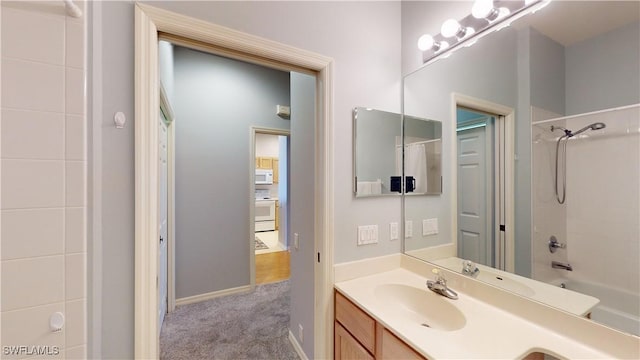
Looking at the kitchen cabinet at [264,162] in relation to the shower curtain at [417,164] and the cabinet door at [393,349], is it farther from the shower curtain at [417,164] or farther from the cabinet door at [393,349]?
the cabinet door at [393,349]

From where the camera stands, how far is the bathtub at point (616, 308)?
0.76 metres

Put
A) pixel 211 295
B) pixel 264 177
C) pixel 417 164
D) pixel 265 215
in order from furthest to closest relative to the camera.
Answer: pixel 264 177 < pixel 265 215 < pixel 211 295 < pixel 417 164

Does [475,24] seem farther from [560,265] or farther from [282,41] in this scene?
[560,265]

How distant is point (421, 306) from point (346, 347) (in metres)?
0.46

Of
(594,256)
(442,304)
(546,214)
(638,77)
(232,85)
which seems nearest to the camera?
(638,77)

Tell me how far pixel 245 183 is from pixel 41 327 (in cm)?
225

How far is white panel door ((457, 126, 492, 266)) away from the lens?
123 cm

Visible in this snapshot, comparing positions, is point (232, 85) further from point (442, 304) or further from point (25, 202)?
point (442, 304)

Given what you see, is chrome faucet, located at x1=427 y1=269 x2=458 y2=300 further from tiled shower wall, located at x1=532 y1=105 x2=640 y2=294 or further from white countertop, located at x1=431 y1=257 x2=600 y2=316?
tiled shower wall, located at x1=532 y1=105 x2=640 y2=294

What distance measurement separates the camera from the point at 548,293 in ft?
3.11

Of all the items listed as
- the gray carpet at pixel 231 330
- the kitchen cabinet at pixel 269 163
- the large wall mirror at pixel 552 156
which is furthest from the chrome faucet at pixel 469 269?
the kitchen cabinet at pixel 269 163

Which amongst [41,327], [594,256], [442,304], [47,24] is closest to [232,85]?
[47,24]

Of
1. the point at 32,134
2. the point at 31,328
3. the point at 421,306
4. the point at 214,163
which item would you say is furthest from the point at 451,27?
the point at 214,163

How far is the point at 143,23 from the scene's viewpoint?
913mm
